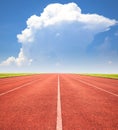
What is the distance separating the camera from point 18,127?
13.6ft

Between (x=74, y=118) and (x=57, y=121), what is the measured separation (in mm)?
656

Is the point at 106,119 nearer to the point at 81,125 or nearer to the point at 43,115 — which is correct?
the point at 81,125

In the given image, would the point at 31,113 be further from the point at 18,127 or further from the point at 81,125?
the point at 81,125

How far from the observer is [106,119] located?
4902mm

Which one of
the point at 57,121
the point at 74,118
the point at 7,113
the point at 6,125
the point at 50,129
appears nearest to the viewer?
the point at 50,129

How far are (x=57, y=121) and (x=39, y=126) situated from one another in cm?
65

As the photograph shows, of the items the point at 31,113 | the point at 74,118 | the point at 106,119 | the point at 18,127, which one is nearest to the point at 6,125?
the point at 18,127

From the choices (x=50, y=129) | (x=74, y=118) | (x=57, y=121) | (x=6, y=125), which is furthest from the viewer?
(x=74, y=118)

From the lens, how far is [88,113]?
5562 mm

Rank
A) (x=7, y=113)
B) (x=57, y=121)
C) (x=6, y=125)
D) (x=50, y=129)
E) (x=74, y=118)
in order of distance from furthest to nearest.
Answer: (x=7, y=113)
(x=74, y=118)
(x=57, y=121)
(x=6, y=125)
(x=50, y=129)

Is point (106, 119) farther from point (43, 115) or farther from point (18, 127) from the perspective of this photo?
point (18, 127)

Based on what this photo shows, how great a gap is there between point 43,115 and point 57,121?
81 centimetres

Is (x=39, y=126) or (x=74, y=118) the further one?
(x=74, y=118)

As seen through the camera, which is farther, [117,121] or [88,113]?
[88,113]
